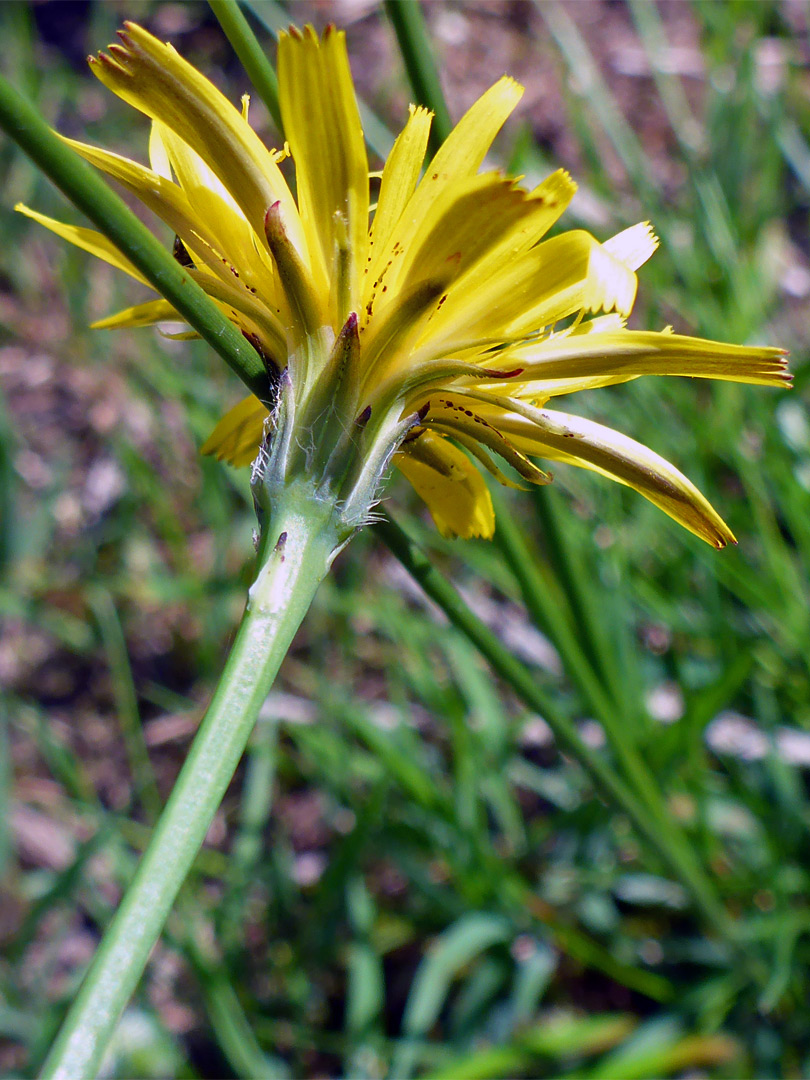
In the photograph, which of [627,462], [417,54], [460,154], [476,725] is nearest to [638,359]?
[627,462]

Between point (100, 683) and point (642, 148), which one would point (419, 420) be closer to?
point (100, 683)

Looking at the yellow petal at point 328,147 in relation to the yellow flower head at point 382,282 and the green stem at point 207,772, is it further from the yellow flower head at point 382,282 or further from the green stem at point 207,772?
the green stem at point 207,772

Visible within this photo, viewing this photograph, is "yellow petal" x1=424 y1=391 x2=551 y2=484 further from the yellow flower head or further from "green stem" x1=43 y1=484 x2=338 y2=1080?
"green stem" x1=43 y1=484 x2=338 y2=1080

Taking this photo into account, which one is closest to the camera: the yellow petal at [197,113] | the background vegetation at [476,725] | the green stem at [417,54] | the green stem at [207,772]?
the green stem at [207,772]

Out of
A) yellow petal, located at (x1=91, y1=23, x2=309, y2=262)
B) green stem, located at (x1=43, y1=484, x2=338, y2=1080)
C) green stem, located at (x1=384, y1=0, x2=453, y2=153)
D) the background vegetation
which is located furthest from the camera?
the background vegetation

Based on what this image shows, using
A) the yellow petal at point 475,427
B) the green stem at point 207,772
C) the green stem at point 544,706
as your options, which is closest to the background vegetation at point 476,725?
the green stem at point 544,706

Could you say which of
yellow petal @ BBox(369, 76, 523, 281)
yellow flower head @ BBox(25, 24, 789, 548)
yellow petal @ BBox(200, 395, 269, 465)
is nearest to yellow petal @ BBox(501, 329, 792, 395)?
yellow flower head @ BBox(25, 24, 789, 548)

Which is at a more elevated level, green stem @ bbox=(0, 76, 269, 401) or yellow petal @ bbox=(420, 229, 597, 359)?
yellow petal @ bbox=(420, 229, 597, 359)
